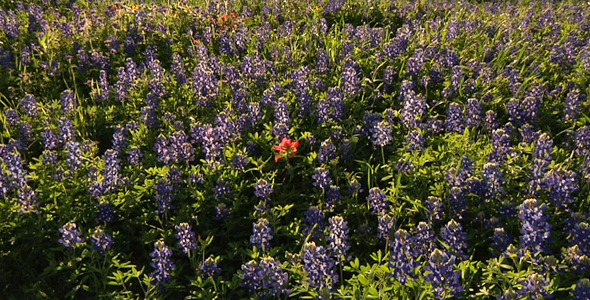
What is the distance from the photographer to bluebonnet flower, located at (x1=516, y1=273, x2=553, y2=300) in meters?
2.41

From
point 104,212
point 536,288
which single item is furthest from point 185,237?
point 536,288

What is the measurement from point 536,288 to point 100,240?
8.74 ft

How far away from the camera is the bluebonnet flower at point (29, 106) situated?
4199 mm

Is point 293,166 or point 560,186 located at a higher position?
point 560,186

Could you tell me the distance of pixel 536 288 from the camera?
2.40 meters

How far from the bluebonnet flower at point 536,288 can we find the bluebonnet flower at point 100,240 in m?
2.57

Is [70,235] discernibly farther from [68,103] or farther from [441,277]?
[441,277]

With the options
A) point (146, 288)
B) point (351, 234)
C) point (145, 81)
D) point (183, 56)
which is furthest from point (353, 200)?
point (183, 56)

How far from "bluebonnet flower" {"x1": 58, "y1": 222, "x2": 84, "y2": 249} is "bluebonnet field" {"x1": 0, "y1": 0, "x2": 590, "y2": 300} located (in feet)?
0.05

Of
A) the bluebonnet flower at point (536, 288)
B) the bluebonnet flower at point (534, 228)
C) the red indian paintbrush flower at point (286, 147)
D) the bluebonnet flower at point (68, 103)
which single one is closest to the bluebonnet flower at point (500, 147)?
the bluebonnet flower at point (534, 228)

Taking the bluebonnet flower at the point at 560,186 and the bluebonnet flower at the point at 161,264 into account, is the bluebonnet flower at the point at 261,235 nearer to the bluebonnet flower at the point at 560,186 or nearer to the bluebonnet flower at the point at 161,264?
the bluebonnet flower at the point at 161,264

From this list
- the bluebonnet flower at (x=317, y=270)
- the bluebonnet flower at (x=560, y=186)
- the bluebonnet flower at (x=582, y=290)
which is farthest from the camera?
the bluebonnet flower at (x=560, y=186)

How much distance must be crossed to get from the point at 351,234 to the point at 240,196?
908 mm

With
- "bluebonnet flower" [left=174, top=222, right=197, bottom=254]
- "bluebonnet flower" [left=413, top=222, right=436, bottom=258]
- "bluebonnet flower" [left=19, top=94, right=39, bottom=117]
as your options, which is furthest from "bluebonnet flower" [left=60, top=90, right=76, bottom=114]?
"bluebonnet flower" [left=413, top=222, right=436, bottom=258]
